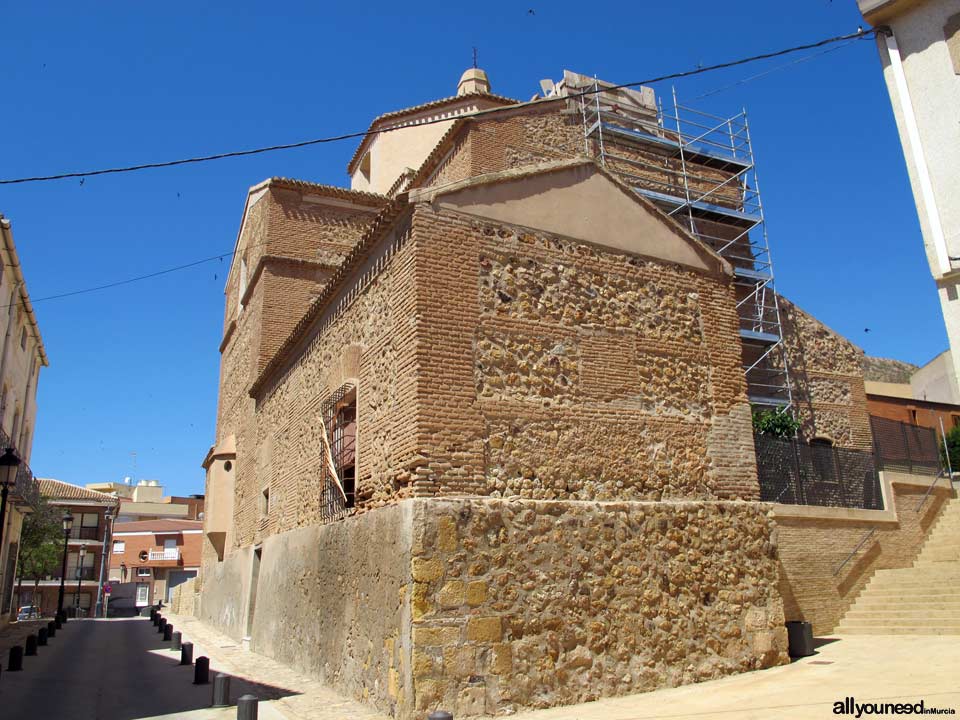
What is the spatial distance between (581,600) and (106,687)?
694 centimetres

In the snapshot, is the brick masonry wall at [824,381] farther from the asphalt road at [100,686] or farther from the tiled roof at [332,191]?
the asphalt road at [100,686]

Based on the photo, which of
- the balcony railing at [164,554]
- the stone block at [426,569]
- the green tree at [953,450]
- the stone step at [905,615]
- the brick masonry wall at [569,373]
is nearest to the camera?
the stone block at [426,569]

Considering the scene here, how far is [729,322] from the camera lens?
9.81m

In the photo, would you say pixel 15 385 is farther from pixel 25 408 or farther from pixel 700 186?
pixel 700 186

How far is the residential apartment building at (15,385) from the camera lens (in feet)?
50.3

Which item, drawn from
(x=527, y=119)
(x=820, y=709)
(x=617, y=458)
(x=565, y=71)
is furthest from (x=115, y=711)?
(x=565, y=71)

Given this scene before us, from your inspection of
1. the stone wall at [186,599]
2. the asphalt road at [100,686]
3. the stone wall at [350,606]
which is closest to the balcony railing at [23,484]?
the asphalt road at [100,686]

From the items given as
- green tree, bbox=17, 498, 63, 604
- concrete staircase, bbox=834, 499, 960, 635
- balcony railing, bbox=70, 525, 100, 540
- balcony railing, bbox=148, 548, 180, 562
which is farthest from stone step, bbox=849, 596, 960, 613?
balcony railing, bbox=70, 525, 100, 540

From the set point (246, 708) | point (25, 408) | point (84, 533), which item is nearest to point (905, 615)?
point (246, 708)

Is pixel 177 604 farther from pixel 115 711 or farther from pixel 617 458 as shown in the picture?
pixel 617 458

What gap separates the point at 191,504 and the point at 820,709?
201 feet

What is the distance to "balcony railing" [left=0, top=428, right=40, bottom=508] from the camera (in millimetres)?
15855

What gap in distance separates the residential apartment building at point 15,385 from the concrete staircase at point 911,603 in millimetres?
14046

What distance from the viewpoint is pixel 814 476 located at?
521 inches
